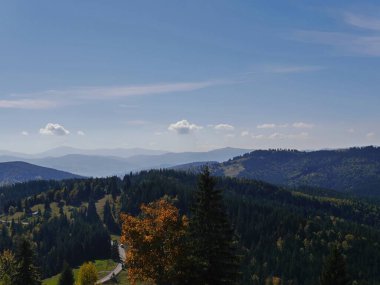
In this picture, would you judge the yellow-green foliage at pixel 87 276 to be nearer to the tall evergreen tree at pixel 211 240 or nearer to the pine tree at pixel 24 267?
the pine tree at pixel 24 267

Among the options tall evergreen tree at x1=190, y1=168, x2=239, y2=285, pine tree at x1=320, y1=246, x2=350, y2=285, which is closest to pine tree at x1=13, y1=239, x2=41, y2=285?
tall evergreen tree at x1=190, y1=168, x2=239, y2=285

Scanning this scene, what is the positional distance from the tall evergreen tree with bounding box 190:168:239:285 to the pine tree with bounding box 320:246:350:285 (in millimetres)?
13602

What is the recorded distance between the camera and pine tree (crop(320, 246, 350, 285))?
48.3 meters

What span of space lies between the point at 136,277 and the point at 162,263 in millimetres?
3061

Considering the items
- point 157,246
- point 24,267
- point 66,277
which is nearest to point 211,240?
point 157,246

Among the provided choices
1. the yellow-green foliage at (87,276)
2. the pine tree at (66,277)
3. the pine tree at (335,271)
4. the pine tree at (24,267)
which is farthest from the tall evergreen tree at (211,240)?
the yellow-green foliage at (87,276)

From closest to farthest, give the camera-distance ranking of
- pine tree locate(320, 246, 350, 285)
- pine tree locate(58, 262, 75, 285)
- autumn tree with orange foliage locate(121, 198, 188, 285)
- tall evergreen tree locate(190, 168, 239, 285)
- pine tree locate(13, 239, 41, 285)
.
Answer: autumn tree with orange foliage locate(121, 198, 188, 285) → tall evergreen tree locate(190, 168, 239, 285) → pine tree locate(320, 246, 350, 285) → pine tree locate(13, 239, 41, 285) → pine tree locate(58, 262, 75, 285)

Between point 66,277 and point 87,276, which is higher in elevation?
point 66,277

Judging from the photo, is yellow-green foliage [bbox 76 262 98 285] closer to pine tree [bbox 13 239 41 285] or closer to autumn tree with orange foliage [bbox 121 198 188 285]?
pine tree [bbox 13 239 41 285]

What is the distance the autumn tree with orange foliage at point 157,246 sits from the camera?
39594 mm

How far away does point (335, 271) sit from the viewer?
159ft

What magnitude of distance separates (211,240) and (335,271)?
17.2 m

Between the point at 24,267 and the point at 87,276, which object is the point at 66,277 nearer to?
the point at 87,276

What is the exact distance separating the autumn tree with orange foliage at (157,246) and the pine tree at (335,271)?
18.9m
